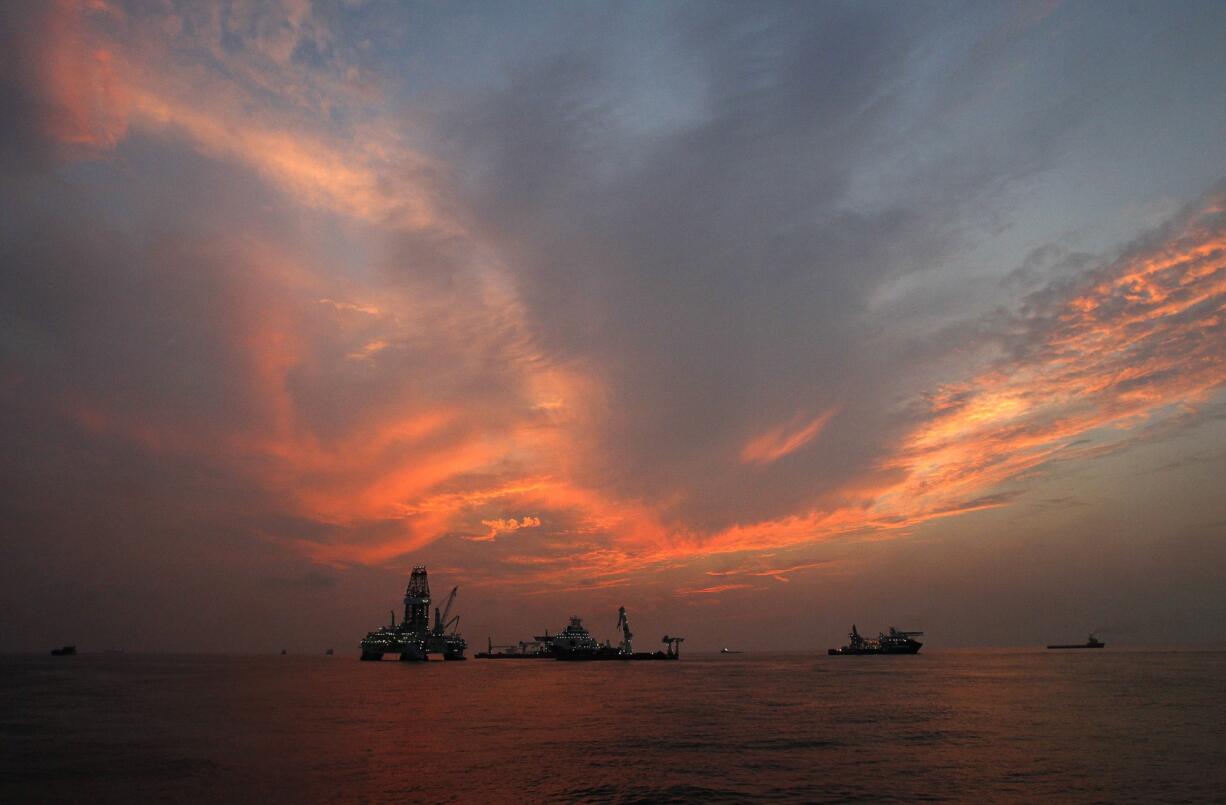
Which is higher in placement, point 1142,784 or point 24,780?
point 24,780

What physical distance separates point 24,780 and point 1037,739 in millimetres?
80489

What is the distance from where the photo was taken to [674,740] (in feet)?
217

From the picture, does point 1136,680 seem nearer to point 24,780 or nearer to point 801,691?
point 801,691

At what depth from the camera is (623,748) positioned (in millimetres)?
62156

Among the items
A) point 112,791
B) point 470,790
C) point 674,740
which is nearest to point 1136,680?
point 674,740

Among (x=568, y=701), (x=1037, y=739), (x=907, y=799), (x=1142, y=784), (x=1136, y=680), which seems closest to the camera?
(x=907, y=799)

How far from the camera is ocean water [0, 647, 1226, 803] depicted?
45719 mm

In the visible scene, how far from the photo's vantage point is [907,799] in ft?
141

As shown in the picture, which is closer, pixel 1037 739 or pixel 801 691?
pixel 1037 739

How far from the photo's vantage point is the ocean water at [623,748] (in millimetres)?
45719

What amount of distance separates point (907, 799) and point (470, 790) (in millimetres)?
27109

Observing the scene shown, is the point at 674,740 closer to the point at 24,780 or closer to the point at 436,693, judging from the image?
the point at 24,780

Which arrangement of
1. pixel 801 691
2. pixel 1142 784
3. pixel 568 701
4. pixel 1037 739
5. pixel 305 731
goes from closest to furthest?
pixel 1142 784 → pixel 1037 739 → pixel 305 731 → pixel 568 701 → pixel 801 691

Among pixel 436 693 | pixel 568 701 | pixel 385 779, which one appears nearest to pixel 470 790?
pixel 385 779
